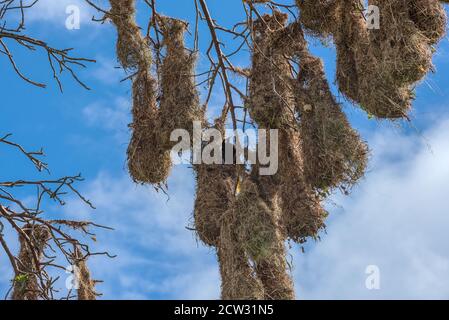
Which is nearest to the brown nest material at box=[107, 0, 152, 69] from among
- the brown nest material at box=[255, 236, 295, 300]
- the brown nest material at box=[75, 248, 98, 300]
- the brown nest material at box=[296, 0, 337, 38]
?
the brown nest material at box=[296, 0, 337, 38]

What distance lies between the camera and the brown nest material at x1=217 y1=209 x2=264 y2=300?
475cm

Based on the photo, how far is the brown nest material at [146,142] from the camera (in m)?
5.65

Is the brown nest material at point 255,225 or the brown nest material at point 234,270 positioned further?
the brown nest material at point 255,225

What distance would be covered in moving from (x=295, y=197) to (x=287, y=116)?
0.45 m

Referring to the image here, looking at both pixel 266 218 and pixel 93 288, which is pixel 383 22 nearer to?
pixel 266 218

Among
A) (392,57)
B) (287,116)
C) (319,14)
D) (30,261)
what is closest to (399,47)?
(392,57)

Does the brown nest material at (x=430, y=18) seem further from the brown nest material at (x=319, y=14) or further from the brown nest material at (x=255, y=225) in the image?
the brown nest material at (x=255, y=225)

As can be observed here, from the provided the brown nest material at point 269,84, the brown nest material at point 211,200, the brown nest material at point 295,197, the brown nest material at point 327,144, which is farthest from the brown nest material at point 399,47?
the brown nest material at point 211,200

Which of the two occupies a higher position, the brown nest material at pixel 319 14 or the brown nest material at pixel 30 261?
the brown nest material at pixel 319 14

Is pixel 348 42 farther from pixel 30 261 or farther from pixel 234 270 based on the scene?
pixel 30 261

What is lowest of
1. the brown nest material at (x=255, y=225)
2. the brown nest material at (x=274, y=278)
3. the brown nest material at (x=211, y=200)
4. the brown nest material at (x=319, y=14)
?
the brown nest material at (x=274, y=278)

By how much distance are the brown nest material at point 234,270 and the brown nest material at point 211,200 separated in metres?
0.34

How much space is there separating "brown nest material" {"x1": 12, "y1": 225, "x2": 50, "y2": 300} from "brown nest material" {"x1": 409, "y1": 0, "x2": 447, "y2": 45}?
243cm

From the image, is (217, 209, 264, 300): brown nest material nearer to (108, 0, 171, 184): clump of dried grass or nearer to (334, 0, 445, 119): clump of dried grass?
(108, 0, 171, 184): clump of dried grass
